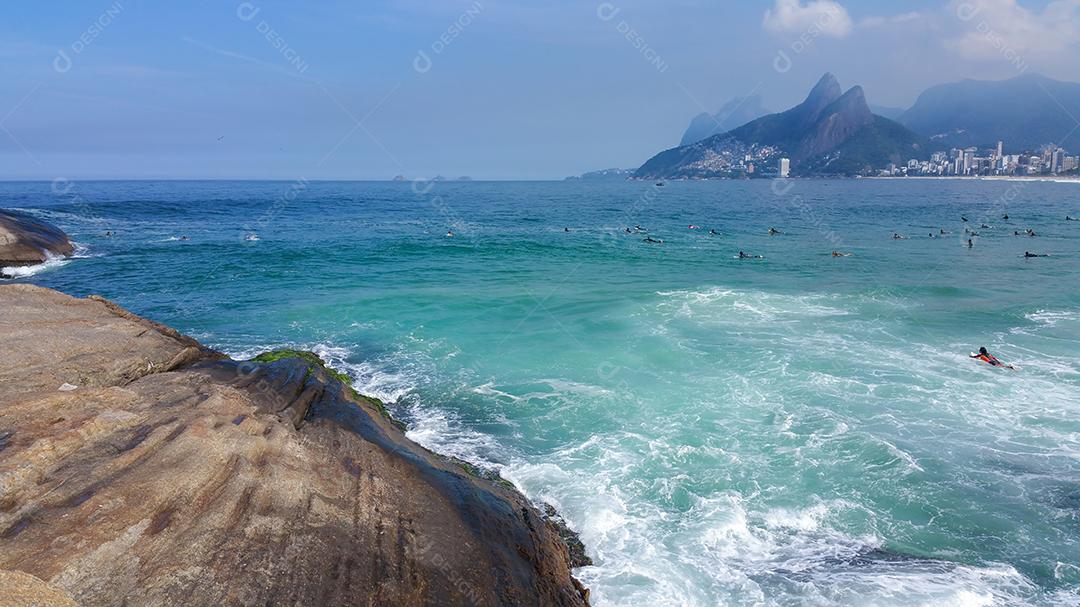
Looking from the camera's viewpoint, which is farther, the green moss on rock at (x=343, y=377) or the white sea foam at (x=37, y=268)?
the white sea foam at (x=37, y=268)

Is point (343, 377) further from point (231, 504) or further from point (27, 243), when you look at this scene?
point (27, 243)

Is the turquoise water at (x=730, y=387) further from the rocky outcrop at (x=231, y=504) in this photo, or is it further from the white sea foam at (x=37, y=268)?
the rocky outcrop at (x=231, y=504)

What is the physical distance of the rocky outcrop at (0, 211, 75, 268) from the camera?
147 ft

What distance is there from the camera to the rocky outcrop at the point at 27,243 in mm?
44656

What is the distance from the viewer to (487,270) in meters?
46.4

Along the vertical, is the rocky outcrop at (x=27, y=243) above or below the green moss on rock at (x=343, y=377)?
above

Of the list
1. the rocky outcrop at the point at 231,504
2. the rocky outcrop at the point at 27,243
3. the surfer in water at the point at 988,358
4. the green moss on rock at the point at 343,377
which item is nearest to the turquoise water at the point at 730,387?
the surfer in water at the point at 988,358

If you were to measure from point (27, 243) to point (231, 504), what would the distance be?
52.1m

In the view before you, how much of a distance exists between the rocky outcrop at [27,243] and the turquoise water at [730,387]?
90.4 inches

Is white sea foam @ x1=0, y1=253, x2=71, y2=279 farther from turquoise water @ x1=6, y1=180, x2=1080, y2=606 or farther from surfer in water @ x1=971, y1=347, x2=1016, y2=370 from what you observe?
surfer in water @ x1=971, y1=347, x2=1016, y2=370

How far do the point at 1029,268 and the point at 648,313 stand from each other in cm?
3221

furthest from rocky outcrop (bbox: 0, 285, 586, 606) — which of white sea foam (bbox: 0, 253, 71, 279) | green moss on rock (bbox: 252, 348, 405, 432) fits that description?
white sea foam (bbox: 0, 253, 71, 279)

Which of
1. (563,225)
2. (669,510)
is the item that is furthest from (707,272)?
(563,225)

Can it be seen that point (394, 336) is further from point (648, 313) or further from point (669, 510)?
point (669, 510)
